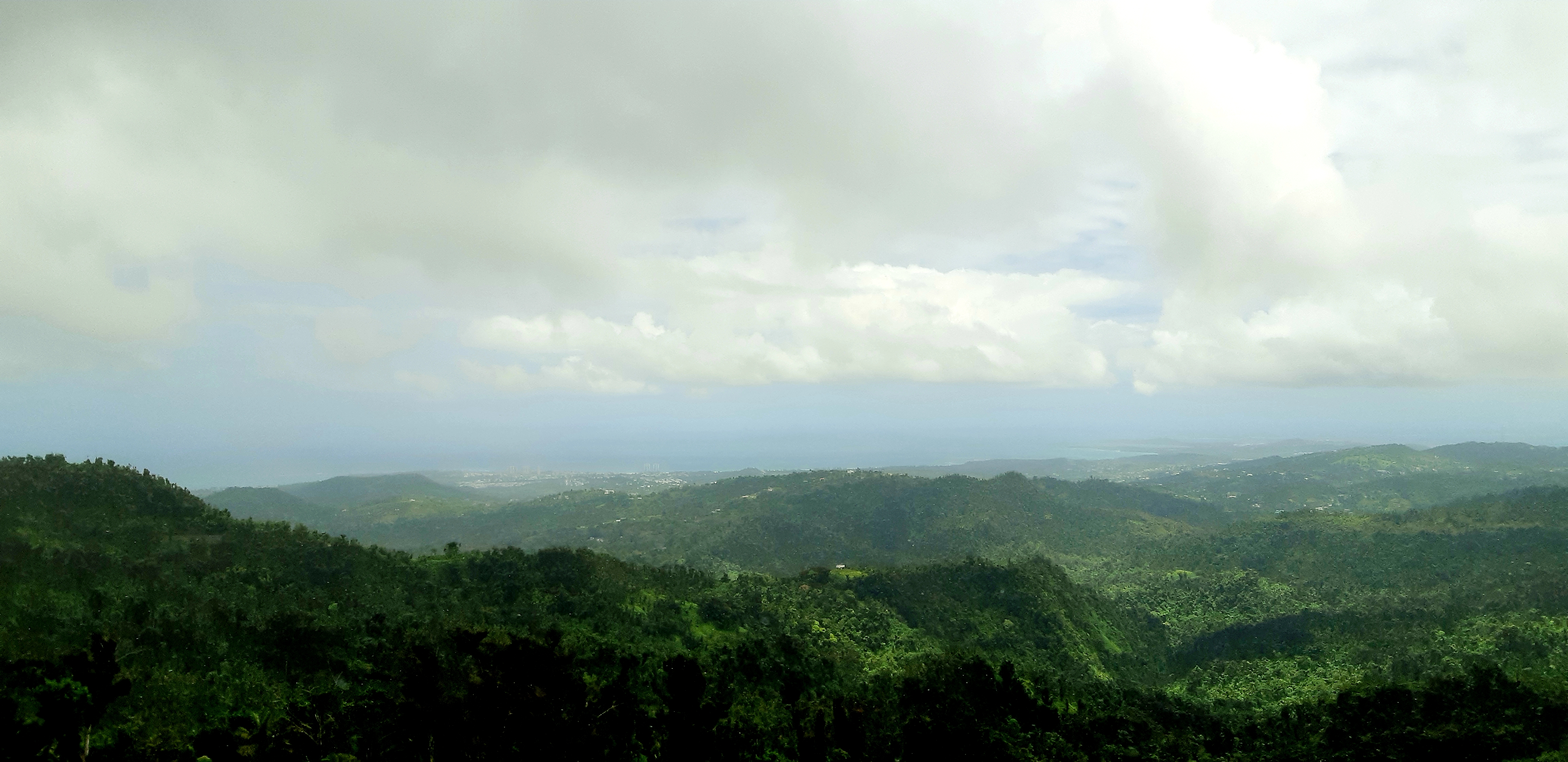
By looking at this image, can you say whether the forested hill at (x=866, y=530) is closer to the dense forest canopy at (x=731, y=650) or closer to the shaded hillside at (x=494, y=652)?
the dense forest canopy at (x=731, y=650)

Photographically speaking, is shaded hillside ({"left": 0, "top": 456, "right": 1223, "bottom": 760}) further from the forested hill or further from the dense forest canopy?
the forested hill

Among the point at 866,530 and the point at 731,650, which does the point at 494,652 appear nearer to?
the point at 731,650

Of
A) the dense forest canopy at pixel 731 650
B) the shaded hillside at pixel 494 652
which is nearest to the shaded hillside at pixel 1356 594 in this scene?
the dense forest canopy at pixel 731 650

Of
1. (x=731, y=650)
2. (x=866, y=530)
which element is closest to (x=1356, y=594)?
(x=866, y=530)

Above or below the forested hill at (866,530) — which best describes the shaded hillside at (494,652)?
above

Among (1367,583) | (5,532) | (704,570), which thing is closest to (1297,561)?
(1367,583)

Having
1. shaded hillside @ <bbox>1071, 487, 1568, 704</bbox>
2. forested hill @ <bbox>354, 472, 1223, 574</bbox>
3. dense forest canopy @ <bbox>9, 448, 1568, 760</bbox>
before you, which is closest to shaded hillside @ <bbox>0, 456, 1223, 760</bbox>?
dense forest canopy @ <bbox>9, 448, 1568, 760</bbox>
